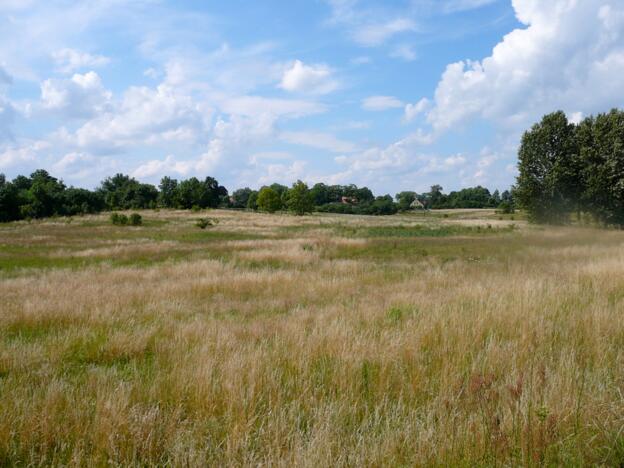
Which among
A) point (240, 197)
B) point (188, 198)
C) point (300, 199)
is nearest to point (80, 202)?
point (188, 198)

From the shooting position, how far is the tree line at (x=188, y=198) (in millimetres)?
83938

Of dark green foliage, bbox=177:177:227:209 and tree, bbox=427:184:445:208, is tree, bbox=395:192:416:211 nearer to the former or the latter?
tree, bbox=427:184:445:208

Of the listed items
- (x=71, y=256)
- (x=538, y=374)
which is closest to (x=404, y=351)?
(x=538, y=374)

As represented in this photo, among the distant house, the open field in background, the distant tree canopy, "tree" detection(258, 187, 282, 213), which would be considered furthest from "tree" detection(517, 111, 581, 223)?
the distant house

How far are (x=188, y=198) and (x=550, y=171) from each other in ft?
298

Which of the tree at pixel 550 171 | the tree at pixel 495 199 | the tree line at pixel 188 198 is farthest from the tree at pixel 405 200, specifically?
the tree at pixel 550 171

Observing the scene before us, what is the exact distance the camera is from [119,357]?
20.5 feet

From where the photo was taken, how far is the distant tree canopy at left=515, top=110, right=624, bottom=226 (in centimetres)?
4353

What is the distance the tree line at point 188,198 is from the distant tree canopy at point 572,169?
1924 inches

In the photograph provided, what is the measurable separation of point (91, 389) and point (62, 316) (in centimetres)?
470

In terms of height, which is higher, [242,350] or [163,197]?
[163,197]

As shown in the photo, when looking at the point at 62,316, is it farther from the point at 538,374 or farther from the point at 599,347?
the point at 599,347

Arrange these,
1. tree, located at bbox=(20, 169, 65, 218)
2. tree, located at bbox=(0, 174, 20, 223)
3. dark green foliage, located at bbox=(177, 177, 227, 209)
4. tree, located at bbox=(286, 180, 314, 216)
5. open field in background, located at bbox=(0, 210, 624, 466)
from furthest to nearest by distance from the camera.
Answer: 1. dark green foliage, located at bbox=(177, 177, 227, 209)
2. tree, located at bbox=(286, 180, 314, 216)
3. tree, located at bbox=(20, 169, 65, 218)
4. tree, located at bbox=(0, 174, 20, 223)
5. open field in background, located at bbox=(0, 210, 624, 466)

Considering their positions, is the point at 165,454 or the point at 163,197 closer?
the point at 165,454
